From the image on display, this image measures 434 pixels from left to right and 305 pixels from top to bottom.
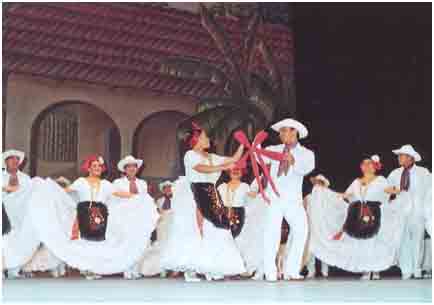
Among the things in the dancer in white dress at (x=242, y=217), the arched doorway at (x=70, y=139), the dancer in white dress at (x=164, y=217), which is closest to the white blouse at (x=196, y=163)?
the dancer in white dress at (x=242, y=217)

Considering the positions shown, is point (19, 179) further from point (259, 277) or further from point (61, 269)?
point (259, 277)

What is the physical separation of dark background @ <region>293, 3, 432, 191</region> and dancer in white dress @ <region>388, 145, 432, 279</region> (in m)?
1.40

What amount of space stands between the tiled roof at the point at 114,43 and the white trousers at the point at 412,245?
3771 millimetres

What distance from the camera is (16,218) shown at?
911 cm

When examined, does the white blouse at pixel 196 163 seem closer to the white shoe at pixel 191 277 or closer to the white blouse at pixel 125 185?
the white shoe at pixel 191 277

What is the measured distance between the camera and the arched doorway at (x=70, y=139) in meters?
11.0

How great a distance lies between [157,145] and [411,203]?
379cm

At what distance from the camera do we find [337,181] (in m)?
11.5

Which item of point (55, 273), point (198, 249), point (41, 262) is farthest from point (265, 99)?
point (198, 249)

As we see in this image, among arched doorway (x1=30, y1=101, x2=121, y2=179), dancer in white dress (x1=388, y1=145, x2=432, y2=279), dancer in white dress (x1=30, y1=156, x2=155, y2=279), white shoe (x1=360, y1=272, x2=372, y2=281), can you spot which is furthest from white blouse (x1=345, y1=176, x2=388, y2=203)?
arched doorway (x1=30, y1=101, x2=121, y2=179)

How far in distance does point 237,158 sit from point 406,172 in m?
2.46

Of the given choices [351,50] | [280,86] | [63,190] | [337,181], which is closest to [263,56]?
[280,86]

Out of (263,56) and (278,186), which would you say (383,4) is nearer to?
(263,56)

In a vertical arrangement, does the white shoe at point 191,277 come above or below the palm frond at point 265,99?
below
